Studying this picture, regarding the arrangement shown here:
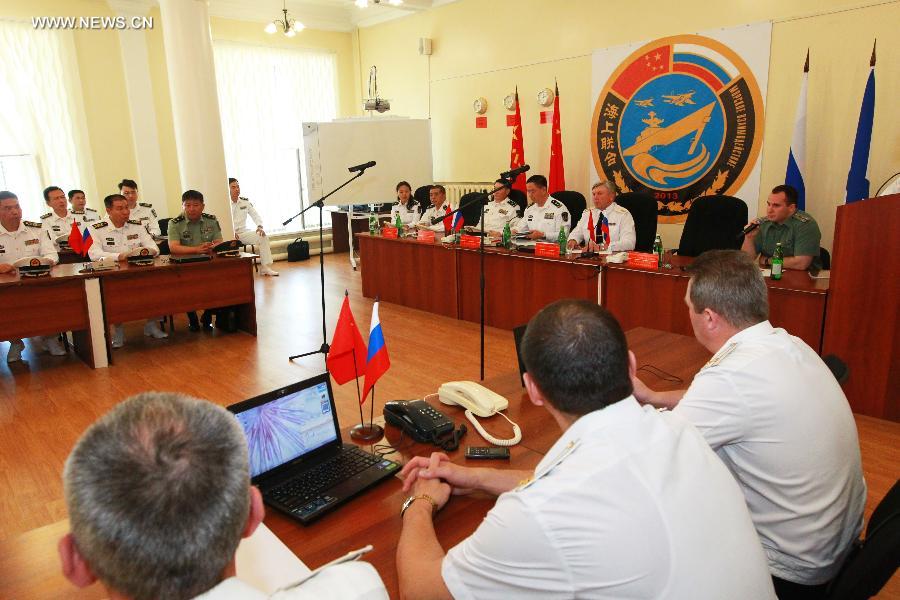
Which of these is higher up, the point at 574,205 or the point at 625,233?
the point at 574,205

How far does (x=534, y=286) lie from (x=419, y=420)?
334cm

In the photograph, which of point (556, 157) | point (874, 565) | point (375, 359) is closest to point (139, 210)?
point (556, 157)

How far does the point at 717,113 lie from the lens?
5.67 m

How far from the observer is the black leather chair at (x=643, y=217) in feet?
17.0

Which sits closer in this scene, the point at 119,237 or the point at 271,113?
the point at 119,237

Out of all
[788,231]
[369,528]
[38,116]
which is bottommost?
[369,528]

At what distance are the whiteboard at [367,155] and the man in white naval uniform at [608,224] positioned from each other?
3.83m

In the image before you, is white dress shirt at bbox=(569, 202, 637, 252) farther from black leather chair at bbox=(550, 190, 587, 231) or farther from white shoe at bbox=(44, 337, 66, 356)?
white shoe at bbox=(44, 337, 66, 356)

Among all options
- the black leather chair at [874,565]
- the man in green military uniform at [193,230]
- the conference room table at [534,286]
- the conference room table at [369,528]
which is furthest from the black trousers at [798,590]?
the man in green military uniform at [193,230]

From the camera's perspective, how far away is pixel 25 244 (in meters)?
5.16

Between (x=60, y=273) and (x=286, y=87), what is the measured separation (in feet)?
17.7

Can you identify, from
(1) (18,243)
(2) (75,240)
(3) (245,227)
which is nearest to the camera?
(1) (18,243)

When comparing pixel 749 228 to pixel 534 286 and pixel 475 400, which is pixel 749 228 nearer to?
pixel 534 286

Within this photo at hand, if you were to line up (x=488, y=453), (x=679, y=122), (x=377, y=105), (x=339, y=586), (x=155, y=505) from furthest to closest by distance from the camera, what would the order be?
(x=377, y=105) → (x=679, y=122) → (x=488, y=453) → (x=339, y=586) → (x=155, y=505)
